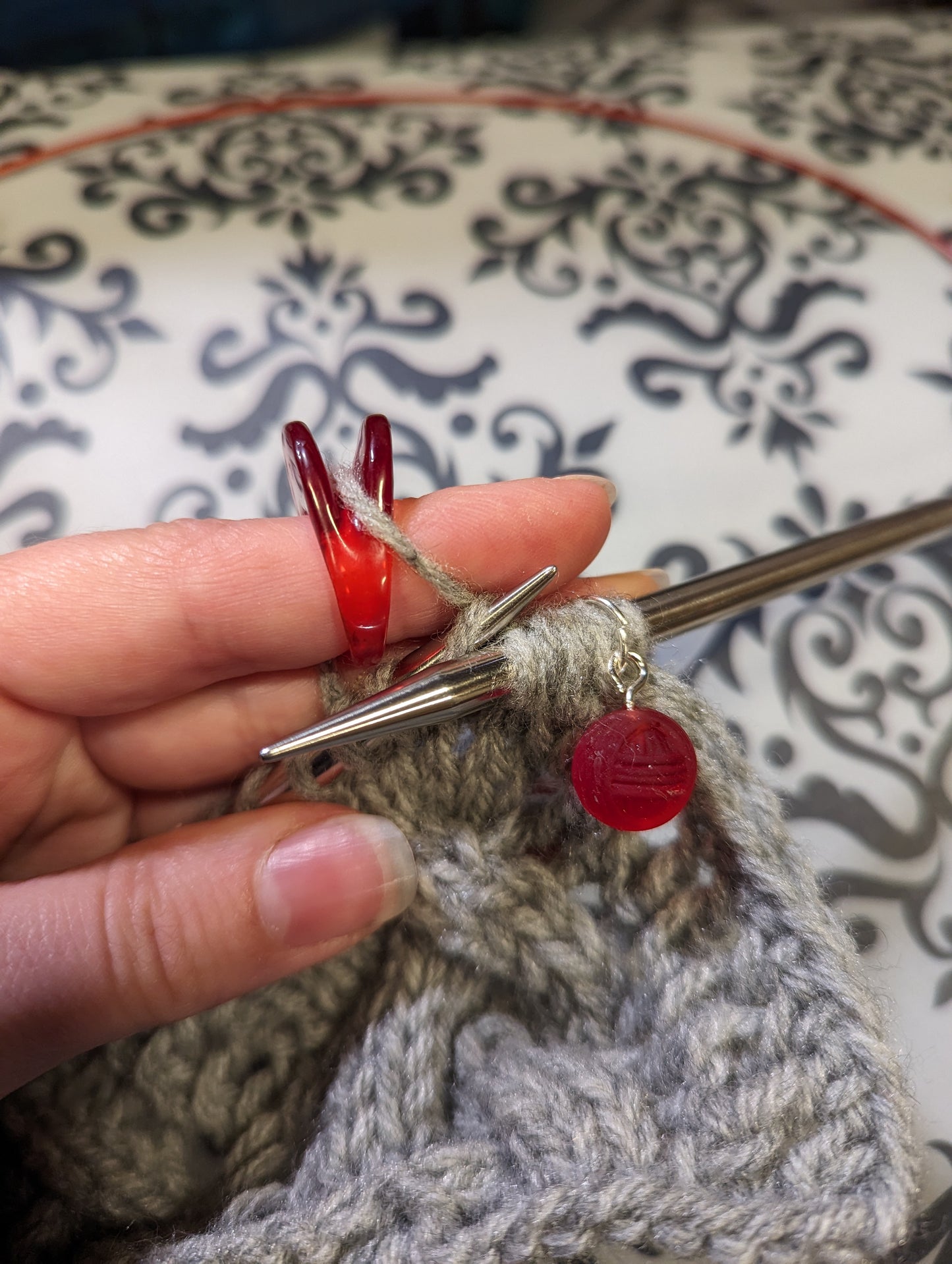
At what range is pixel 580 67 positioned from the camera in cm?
113

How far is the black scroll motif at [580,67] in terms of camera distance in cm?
108

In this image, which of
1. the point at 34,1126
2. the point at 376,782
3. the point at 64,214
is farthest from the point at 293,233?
the point at 34,1126

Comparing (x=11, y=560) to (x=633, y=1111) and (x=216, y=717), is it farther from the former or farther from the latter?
(x=633, y=1111)

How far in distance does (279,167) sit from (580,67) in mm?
411

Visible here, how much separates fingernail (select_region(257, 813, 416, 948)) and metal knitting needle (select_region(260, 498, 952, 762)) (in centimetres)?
6

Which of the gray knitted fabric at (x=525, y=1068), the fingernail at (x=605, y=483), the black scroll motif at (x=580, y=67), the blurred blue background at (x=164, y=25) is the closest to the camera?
the gray knitted fabric at (x=525, y=1068)

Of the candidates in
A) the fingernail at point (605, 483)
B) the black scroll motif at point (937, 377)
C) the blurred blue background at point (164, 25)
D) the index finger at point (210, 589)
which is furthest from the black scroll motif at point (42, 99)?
the black scroll motif at point (937, 377)

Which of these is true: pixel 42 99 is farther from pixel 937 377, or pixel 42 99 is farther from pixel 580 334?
pixel 937 377

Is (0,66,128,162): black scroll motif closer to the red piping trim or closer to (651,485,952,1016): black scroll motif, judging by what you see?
the red piping trim

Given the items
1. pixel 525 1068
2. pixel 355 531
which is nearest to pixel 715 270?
pixel 355 531

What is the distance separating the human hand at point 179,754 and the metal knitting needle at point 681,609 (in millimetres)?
73

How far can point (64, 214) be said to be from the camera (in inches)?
36.8

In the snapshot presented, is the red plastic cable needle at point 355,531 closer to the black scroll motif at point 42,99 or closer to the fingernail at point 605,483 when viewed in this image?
the fingernail at point 605,483

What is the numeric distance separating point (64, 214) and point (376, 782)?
69cm
